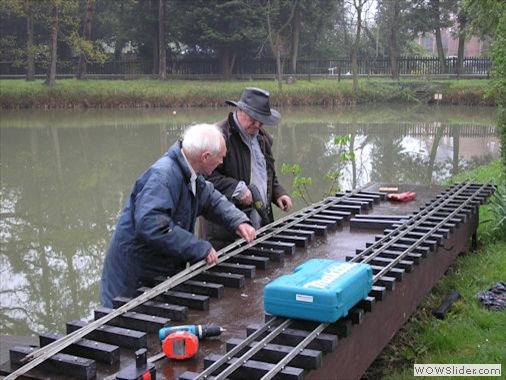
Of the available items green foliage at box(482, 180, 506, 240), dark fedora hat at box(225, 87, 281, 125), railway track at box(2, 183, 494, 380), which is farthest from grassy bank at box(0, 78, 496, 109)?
dark fedora hat at box(225, 87, 281, 125)

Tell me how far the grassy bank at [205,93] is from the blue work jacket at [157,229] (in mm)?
33210

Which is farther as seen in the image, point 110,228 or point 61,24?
point 61,24

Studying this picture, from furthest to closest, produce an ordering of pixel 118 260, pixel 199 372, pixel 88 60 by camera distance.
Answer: pixel 88 60 < pixel 118 260 < pixel 199 372

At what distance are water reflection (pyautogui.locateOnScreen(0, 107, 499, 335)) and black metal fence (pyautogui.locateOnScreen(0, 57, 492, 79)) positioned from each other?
12178 millimetres

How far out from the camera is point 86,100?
3656 centimetres

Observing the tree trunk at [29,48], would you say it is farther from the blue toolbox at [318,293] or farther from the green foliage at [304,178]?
the blue toolbox at [318,293]

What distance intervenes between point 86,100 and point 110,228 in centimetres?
2666

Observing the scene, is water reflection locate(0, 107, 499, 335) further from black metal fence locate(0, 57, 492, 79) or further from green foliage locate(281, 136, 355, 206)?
black metal fence locate(0, 57, 492, 79)

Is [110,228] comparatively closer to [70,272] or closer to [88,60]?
[70,272]

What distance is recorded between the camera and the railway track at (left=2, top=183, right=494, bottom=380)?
3023mm

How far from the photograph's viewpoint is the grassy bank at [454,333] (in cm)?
474

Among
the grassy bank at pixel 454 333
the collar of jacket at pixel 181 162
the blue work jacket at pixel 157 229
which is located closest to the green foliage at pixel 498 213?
the grassy bank at pixel 454 333

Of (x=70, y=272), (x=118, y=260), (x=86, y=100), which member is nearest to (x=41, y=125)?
(x=86, y=100)

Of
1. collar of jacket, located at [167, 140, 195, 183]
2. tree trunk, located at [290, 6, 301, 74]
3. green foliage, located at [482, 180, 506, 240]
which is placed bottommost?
green foliage, located at [482, 180, 506, 240]
